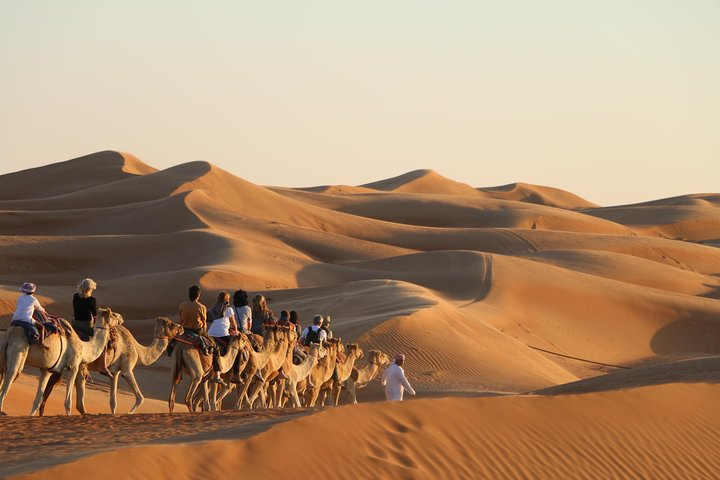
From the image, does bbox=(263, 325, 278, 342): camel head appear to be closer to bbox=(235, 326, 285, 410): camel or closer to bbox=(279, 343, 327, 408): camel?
bbox=(235, 326, 285, 410): camel

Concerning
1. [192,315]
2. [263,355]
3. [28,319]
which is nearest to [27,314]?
[28,319]

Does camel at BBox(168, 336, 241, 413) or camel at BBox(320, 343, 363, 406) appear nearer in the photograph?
camel at BBox(168, 336, 241, 413)

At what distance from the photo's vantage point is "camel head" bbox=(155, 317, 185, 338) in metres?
17.4

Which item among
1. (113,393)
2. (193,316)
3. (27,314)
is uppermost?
(27,314)

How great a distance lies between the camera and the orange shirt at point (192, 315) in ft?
57.1

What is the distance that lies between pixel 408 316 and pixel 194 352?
48.4 feet

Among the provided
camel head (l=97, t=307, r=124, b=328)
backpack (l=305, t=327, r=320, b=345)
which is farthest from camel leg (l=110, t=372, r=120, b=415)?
backpack (l=305, t=327, r=320, b=345)

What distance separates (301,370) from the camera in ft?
66.8

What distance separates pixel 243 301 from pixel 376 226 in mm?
48489

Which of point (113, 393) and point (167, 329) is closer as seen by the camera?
point (113, 393)

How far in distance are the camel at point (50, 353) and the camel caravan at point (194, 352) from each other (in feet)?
0.04

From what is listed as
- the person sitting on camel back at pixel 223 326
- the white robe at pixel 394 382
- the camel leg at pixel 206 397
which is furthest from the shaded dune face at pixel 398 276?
the person sitting on camel back at pixel 223 326

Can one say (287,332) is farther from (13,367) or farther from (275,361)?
(13,367)

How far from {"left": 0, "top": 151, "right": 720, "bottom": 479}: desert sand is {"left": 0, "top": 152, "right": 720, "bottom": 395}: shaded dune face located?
112mm
